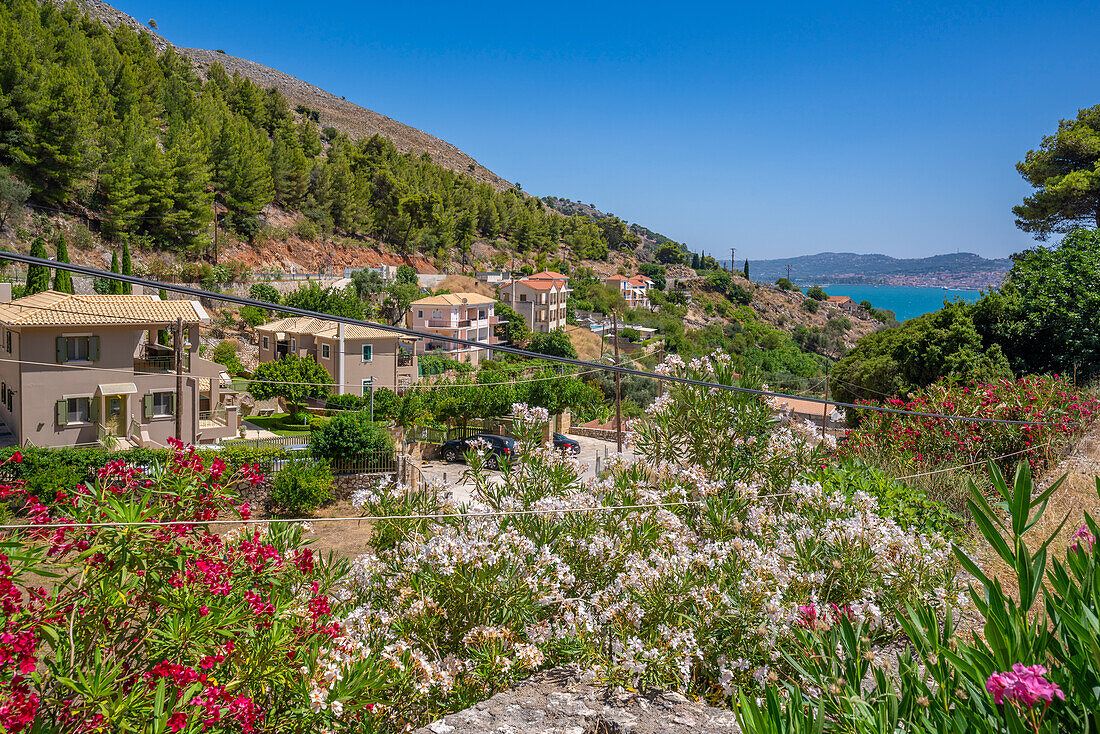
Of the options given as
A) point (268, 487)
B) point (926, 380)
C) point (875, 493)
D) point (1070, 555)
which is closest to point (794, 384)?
point (926, 380)

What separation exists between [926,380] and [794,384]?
93.4ft

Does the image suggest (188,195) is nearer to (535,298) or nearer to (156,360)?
(156,360)

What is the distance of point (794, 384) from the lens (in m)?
38.2

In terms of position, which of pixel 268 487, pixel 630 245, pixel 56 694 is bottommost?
pixel 268 487

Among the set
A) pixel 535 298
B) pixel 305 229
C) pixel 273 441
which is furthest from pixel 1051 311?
pixel 305 229

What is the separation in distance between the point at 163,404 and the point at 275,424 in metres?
5.43

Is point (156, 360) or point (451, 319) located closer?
point (156, 360)

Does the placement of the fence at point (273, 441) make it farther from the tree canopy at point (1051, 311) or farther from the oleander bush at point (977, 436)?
the tree canopy at point (1051, 311)

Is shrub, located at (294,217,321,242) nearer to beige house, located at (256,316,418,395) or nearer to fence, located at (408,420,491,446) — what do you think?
beige house, located at (256,316,418,395)

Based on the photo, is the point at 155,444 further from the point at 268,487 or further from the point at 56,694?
the point at 56,694

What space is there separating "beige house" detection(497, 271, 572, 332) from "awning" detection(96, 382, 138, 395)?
30.6 meters

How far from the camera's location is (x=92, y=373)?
16.1m

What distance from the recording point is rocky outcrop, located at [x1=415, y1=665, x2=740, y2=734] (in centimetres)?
234

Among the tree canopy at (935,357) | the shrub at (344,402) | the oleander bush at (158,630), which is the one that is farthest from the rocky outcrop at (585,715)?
the shrub at (344,402)
